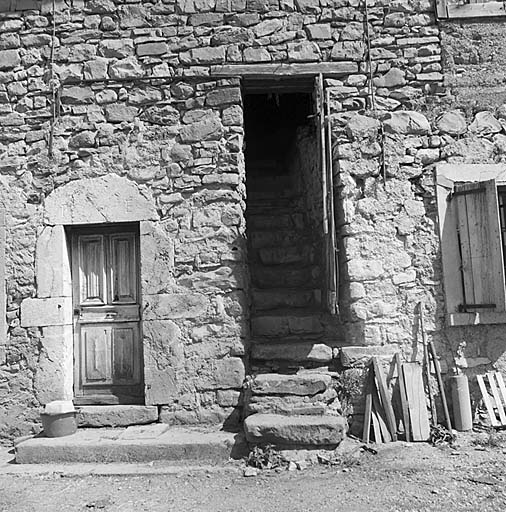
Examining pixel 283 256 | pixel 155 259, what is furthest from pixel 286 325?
pixel 155 259

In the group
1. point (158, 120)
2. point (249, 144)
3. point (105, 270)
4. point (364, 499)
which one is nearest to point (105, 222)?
point (105, 270)

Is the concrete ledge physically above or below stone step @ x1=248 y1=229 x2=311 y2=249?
below

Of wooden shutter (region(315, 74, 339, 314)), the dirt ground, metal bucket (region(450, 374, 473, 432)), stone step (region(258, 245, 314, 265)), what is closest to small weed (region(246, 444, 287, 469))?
the dirt ground

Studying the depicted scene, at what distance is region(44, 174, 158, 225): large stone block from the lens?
201 inches

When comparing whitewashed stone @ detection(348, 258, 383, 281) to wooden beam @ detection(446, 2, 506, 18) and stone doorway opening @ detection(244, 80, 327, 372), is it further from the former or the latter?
wooden beam @ detection(446, 2, 506, 18)

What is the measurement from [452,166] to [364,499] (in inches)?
120

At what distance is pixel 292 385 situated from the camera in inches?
184

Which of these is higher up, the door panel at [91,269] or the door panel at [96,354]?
the door panel at [91,269]

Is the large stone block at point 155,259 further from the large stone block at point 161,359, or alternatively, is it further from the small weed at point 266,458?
the small weed at point 266,458

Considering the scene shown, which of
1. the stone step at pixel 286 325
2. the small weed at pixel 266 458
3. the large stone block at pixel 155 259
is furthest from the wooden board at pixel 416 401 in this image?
the large stone block at pixel 155 259

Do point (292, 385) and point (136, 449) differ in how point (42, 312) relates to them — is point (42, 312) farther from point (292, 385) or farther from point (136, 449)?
point (292, 385)

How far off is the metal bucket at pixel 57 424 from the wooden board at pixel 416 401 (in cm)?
289

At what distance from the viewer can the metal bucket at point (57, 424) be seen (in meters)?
4.69

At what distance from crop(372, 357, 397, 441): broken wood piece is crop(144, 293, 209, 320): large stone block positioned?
5.25 feet
